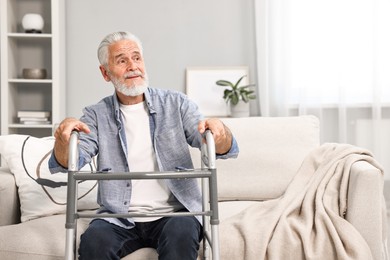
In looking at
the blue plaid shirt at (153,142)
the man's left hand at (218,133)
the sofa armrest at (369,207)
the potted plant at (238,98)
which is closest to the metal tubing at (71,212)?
the blue plaid shirt at (153,142)

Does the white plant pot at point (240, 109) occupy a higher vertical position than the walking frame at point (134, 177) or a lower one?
higher

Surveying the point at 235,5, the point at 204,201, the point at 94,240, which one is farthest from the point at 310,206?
the point at 235,5

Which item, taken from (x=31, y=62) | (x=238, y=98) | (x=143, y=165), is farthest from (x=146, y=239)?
(x=31, y=62)

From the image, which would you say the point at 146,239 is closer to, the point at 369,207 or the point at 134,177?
the point at 134,177

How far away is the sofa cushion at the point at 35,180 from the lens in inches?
95.7

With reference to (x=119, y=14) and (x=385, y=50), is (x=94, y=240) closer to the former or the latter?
(x=119, y=14)

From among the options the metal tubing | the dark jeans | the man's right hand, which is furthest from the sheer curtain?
the metal tubing

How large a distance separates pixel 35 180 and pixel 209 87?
78.3 inches

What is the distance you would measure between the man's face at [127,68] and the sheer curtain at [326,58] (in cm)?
218

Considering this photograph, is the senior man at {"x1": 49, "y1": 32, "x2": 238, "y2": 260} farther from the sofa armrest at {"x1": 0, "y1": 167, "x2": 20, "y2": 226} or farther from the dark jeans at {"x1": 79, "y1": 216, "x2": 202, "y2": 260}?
the sofa armrest at {"x1": 0, "y1": 167, "x2": 20, "y2": 226}

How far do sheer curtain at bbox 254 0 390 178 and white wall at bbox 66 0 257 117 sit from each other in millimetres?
167

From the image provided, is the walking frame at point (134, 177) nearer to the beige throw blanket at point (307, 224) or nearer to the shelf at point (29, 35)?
the beige throw blanket at point (307, 224)

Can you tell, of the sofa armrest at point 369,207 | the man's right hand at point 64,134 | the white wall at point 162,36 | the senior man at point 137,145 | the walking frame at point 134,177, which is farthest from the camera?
the white wall at point 162,36

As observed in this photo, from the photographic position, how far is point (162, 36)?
14.0 feet
